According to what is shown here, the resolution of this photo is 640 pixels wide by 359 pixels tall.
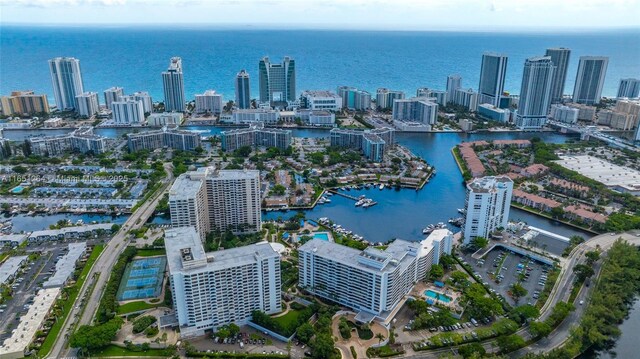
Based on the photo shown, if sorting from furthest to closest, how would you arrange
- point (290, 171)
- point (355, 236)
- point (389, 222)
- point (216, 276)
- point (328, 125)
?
point (328, 125) < point (290, 171) < point (389, 222) < point (355, 236) < point (216, 276)

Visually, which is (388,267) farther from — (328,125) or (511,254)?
(328,125)

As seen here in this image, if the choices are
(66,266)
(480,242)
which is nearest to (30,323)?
(66,266)

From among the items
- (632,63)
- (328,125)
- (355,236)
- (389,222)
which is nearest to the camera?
(355,236)

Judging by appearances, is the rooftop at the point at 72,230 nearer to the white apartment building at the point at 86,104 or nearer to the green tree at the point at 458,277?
the green tree at the point at 458,277

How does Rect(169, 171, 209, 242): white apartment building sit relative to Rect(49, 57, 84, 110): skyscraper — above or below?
below

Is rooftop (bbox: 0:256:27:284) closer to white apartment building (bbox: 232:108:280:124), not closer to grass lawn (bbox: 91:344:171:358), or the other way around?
grass lawn (bbox: 91:344:171:358)

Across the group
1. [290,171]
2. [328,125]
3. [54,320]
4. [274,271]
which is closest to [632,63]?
[328,125]

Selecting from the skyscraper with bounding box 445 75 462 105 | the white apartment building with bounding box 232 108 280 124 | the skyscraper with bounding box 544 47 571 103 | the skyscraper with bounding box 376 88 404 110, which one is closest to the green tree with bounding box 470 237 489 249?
the white apartment building with bounding box 232 108 280 124
